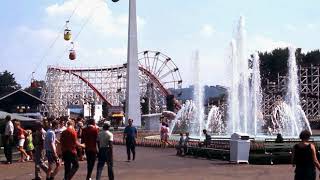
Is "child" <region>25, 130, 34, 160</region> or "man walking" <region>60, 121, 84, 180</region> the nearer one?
"man walking" <region>60, 121, 84, 180</region>

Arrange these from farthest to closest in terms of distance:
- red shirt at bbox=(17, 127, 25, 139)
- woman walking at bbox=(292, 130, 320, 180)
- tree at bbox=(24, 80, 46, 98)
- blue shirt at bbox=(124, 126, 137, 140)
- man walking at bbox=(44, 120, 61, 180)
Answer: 1. tree at bbox=(24, 80, 46, 98)
2. blue shirt at bbox=(124, 126, 137, 140)
3. red shirt at bbox=(17, 127, 25, 139)
4. man walking at bbox=(44, 120, 61, 180)
5. woman walking at bbox=(292, 130, 320, 180)

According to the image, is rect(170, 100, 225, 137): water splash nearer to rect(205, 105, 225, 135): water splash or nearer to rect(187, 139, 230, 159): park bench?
rect(205, 105, 225, 135): water splash

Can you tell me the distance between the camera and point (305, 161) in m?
10.7

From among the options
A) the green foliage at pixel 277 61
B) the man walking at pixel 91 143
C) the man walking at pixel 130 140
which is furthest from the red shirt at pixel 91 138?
the green foliage at pixel 277 61

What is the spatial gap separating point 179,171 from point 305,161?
903 centimetres

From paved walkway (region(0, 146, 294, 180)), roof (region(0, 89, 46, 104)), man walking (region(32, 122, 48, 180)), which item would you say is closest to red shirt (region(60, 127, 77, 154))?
man walking (region(32, 122, 48, 180))

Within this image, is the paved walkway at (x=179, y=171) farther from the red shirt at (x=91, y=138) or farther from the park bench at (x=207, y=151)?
the red shirt at (x=91, y=138)

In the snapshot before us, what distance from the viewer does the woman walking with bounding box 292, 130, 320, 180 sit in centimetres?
1063

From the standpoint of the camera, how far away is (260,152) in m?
23.6

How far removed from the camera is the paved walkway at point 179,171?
1753 centimetres

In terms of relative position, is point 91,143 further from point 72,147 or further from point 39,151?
point 39,151

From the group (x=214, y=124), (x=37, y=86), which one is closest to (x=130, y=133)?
(x=214, y=124)

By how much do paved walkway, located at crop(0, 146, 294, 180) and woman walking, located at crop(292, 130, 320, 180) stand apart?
6487mm

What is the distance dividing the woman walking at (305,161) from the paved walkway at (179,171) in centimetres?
649
